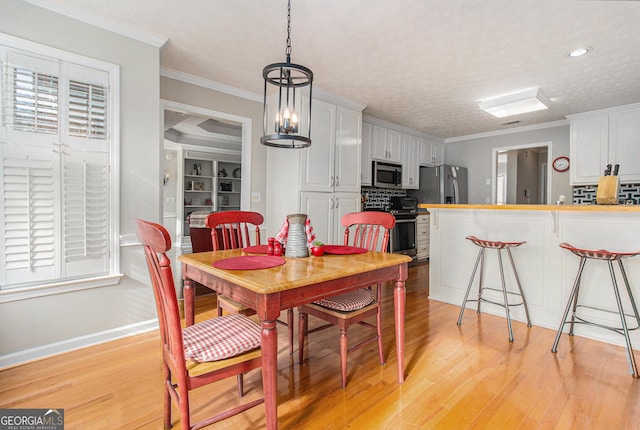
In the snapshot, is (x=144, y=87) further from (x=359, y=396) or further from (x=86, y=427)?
(x=359, y=396)

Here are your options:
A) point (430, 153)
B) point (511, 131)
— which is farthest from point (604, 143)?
point (430, 153)

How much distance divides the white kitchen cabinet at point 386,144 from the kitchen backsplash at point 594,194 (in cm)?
264

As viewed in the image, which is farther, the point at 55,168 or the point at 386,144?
the point at 386,144

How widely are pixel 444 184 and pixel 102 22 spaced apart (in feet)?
16.9

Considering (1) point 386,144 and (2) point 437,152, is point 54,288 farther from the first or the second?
(2) point 437,152

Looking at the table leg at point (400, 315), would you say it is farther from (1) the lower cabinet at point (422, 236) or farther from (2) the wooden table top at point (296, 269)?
(1) the lower cabinet at point (422, 236)

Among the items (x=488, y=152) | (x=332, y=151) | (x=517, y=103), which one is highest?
(x=517, y=103)

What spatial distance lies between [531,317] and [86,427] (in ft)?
10.8

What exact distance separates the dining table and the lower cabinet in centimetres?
381

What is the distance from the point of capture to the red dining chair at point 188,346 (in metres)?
1.16

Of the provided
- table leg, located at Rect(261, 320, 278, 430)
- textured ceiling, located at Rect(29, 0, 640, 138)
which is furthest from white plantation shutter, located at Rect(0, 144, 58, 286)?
table leg, located at Rect(261, 320, 278, 430)

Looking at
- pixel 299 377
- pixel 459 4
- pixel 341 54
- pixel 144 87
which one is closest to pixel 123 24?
pixel 144 87

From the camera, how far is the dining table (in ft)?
4.14

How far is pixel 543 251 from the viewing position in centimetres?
283
